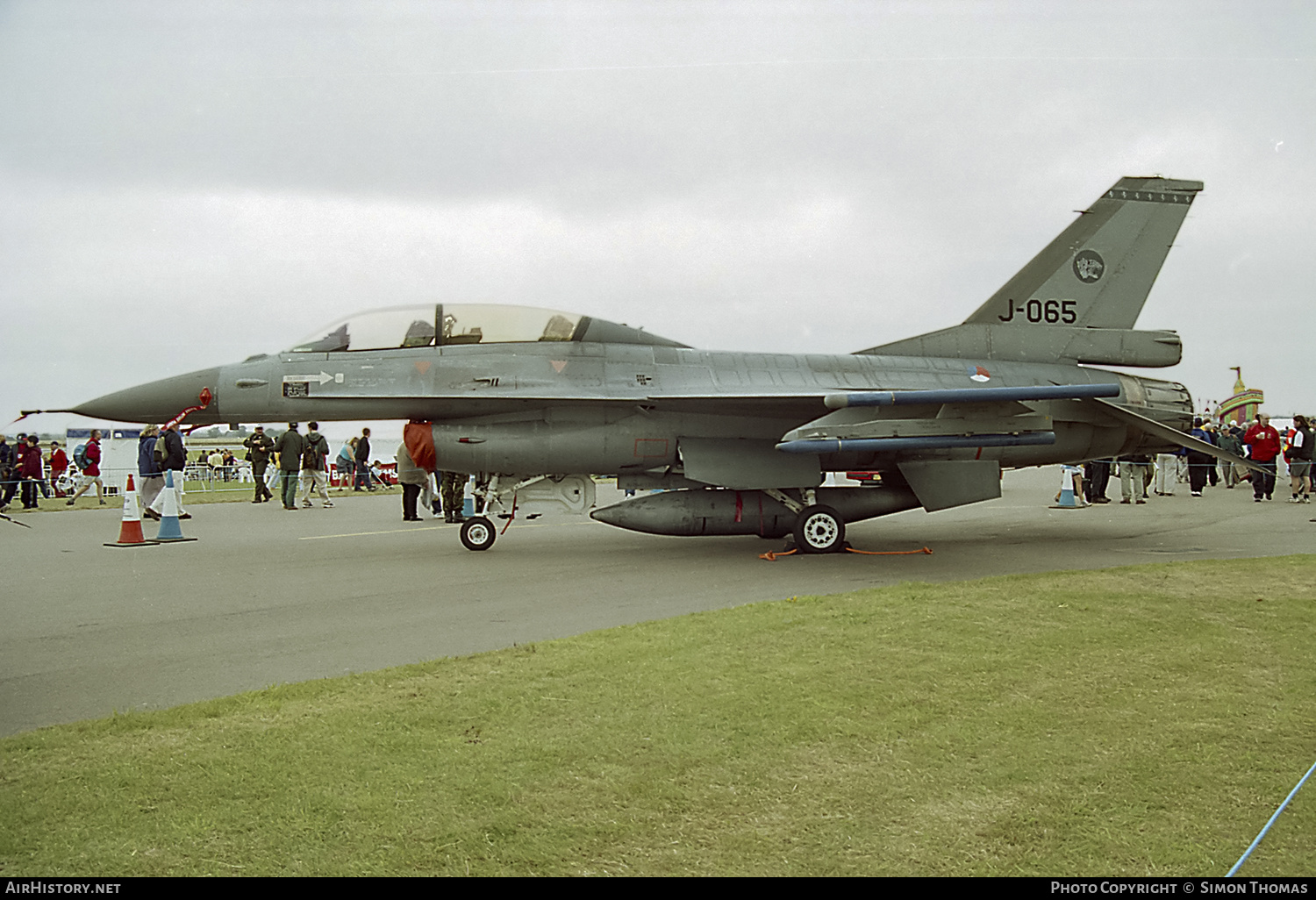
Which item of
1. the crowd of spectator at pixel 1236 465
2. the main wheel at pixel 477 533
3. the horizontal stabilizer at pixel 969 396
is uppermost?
the horizontal stabilizer at pixel 969 396

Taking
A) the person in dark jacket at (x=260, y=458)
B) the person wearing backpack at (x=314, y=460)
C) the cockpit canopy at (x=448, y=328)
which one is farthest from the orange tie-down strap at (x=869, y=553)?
the person in dark jacket at (x=260, y=458)

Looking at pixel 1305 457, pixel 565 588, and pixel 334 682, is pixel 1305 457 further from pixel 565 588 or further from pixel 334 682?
pixel 334 682

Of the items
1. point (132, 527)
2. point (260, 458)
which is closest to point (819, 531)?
point (132, 527)

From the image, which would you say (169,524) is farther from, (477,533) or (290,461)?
(290,461)

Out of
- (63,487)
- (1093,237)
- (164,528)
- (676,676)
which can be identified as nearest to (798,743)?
(676,676)

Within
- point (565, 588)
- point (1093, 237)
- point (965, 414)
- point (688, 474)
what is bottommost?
point (565, 588)

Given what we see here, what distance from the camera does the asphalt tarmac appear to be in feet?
18.6

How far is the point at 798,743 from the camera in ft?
12.5

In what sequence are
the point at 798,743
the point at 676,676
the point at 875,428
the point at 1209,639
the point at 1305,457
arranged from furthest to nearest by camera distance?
the point at 1305,457
the point at 875,428
the point at 1209,639
the point at 676,676
the point at 798,743

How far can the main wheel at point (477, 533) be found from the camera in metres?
11.8

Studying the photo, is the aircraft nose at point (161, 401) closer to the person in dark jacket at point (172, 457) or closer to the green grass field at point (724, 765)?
the person in dark jacket at point (172, 457)

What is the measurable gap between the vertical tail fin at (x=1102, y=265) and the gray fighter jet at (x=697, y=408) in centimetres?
5

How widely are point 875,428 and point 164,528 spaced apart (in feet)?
32.8

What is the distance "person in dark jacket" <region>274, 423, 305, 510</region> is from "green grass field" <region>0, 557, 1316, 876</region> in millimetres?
15320
